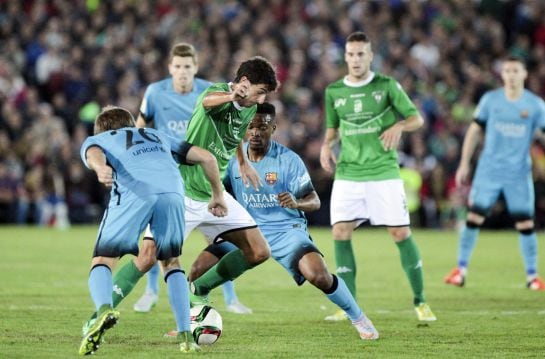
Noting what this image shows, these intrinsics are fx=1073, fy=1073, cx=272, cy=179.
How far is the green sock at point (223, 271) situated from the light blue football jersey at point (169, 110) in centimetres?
244

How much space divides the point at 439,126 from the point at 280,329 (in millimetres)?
17093

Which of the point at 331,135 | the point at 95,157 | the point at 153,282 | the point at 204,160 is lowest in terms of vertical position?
the point at 153,282

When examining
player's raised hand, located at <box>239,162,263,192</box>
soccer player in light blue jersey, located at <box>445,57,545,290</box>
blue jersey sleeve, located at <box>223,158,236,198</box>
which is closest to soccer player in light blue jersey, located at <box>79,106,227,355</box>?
player's raised hand, located at <box>239,162,263,192</box>

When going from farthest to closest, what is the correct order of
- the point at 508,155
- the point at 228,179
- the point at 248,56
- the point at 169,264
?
the point at 248,56, the point at 508,155, the point at 228,179, the point at 169,264

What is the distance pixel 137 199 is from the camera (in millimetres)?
7754

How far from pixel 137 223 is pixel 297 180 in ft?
6.78

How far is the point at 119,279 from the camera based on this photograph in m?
8.97

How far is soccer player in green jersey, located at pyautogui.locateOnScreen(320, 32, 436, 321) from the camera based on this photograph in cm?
1070

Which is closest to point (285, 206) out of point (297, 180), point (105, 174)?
point (297, 180)

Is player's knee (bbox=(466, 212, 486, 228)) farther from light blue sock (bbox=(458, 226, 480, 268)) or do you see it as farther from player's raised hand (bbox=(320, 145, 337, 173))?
player's raised hand (bbox=(320, 145, 337, 173))

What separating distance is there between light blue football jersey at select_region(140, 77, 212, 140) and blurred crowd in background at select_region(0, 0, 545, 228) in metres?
12.5

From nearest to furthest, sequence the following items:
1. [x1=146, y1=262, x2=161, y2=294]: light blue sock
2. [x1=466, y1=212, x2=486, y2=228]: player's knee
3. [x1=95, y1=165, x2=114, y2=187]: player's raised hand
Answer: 1. [x1=95, y1=165, x2=114, y2=187]: player's raised hand
2. [x1=146, y1=262, x2=161, y2=294]: light blue sock
3. [x1=466, y1=212, x2=486, y2=228]: player's knee

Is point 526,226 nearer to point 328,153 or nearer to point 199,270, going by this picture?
point 328,153

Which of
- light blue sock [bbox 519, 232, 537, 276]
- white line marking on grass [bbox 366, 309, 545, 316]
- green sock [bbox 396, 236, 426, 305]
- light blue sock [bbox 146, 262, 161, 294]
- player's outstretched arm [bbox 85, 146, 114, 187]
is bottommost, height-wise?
light blue sock [bbox 519, 232, 537, 276]
